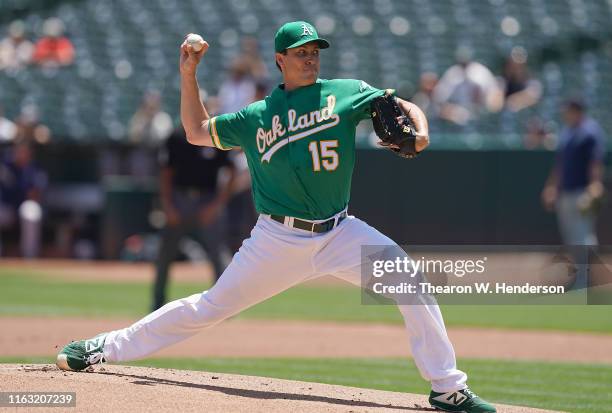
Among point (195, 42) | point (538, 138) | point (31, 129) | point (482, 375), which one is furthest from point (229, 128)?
point (31, 129)

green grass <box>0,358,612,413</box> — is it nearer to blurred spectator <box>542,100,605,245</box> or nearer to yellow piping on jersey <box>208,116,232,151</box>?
yellow piping on jersey <box>208,116,232,151</box>

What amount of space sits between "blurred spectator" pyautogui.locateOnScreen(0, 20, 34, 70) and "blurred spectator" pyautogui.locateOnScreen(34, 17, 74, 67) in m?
0.16

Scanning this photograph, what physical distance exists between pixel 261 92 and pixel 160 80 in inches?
237

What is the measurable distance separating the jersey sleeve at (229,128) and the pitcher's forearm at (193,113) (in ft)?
0.13

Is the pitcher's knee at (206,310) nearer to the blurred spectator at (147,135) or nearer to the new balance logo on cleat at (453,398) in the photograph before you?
the new balance logo on cleat at (453,398)

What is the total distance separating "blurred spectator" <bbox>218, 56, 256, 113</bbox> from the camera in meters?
16.4

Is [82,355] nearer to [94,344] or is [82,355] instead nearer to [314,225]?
[94,344]

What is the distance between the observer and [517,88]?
17641 millimetres

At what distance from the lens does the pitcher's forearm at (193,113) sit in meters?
6.11

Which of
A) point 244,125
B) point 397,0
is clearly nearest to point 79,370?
point 244,125

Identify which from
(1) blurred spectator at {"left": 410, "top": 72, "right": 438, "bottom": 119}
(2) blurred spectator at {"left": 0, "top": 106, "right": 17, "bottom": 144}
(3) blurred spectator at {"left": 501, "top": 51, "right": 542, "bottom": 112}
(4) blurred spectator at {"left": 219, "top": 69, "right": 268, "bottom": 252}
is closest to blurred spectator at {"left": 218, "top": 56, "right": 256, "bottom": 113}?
(4) blurred spectator at {"left": 219, "top": 69, "right": 268, "bottom": 252}

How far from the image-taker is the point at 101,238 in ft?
56.3

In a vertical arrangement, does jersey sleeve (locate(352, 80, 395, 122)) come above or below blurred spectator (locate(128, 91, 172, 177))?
below

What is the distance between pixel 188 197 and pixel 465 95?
24.8 feet
